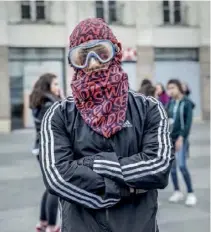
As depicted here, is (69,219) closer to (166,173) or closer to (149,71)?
(166,173)

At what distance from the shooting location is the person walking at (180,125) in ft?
22.8

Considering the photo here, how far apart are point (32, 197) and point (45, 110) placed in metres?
2.32

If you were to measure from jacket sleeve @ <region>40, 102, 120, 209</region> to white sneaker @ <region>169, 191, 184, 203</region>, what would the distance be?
507 cm

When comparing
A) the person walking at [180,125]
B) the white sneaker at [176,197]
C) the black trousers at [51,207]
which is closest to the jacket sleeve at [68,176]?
the black trousers at [51,207]

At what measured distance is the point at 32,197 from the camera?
7.56 metres

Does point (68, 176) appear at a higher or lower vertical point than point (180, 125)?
higher

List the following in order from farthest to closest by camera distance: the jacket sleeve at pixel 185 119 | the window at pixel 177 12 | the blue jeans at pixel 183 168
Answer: the window at pixel 177 12
the blue jeans at pixel 183 168
the jacket sleeve at pixel 185 119

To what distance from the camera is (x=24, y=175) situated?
959 cm

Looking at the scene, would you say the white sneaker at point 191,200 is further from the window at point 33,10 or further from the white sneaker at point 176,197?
the window at point 33,10

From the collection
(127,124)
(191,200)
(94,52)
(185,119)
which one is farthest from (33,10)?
(127,124)

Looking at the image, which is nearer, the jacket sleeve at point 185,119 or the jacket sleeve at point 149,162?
the jacket sleeve at point 149,162

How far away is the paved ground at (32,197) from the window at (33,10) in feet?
27.3

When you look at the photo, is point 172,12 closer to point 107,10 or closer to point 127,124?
point 107,10

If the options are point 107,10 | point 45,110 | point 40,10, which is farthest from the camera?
point 107,10
